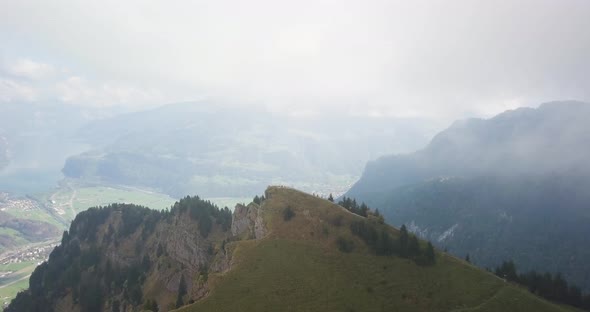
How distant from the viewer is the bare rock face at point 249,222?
430 ft

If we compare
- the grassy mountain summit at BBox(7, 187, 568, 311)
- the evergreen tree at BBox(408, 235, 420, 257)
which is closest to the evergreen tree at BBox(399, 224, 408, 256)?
the grassy mountain summit at BBox(7, 187, 568, 311)

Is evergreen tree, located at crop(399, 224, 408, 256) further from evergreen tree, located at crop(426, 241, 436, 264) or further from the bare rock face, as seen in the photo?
the bare rock face

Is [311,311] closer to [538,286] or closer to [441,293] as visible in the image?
[441,293]

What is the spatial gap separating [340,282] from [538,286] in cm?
7160

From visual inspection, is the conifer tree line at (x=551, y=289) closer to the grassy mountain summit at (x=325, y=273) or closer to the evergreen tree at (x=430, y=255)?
the grassy mountain summit at (x=325, y=273)

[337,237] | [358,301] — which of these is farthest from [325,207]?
[358,301]

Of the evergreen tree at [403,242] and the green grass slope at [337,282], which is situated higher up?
the evergreen tree at [403,242]

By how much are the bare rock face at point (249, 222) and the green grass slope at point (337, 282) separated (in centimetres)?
629

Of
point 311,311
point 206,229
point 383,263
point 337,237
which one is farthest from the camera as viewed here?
point 206,229

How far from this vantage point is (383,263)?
11131 centimetres

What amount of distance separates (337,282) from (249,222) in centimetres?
5128

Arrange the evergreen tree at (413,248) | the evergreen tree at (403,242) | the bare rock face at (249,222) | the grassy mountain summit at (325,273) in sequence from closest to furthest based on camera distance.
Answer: the grassy mountain summit at (325,273)
the evergreen tree at (413,248)
the evergreen tree at (403,242)
the bare rock face at (249,222)

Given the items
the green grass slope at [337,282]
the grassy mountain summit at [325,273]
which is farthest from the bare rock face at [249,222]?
the green grass slope at [337,282]

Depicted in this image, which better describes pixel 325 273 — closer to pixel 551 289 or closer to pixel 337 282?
pixel 337 282
